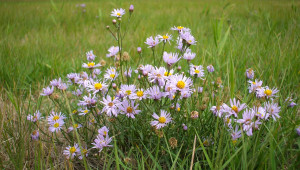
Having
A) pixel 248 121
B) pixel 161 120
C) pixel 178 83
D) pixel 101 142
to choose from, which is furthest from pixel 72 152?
pixel 248 121

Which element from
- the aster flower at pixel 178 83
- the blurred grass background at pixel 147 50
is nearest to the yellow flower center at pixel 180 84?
the aster flower at pixel 178 83

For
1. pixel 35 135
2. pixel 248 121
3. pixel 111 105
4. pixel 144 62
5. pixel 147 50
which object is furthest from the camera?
pixel 147 50

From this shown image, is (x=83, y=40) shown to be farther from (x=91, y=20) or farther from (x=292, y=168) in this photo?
(x=292, y=168)

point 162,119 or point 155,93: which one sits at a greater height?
point 155,93

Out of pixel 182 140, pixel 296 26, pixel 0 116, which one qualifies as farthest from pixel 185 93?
pixel 296 26

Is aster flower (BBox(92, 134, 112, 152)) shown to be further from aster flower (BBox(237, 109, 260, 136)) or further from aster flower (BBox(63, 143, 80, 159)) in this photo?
aster flower (BBox(237, 109, 260, 136))

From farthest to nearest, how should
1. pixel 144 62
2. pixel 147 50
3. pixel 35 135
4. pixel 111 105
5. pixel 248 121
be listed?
pixel 147 50 → pixel 144 62 → pixel 35 135 → pixel 111 105 → pixel 248 121

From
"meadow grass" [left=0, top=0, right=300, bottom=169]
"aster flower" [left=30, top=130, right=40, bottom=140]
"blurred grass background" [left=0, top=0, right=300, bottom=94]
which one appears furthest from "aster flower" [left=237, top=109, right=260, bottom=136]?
"aster flower" [left=30, top=130, right=40, bottom=140]

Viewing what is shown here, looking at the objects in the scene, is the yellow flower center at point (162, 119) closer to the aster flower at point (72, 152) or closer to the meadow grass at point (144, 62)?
the meadow grass at point (144, 62)

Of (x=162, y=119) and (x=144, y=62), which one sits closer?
(x=162, y=119)

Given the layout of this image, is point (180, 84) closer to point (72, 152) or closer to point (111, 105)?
point (111, 105)

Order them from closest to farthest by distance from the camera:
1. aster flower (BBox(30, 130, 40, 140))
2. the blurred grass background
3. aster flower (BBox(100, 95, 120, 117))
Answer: aster flower (BBox(100, 95, 120, 117)) < aster flower (BBox(30, 130, 40, 140)) < the blurred grass background
